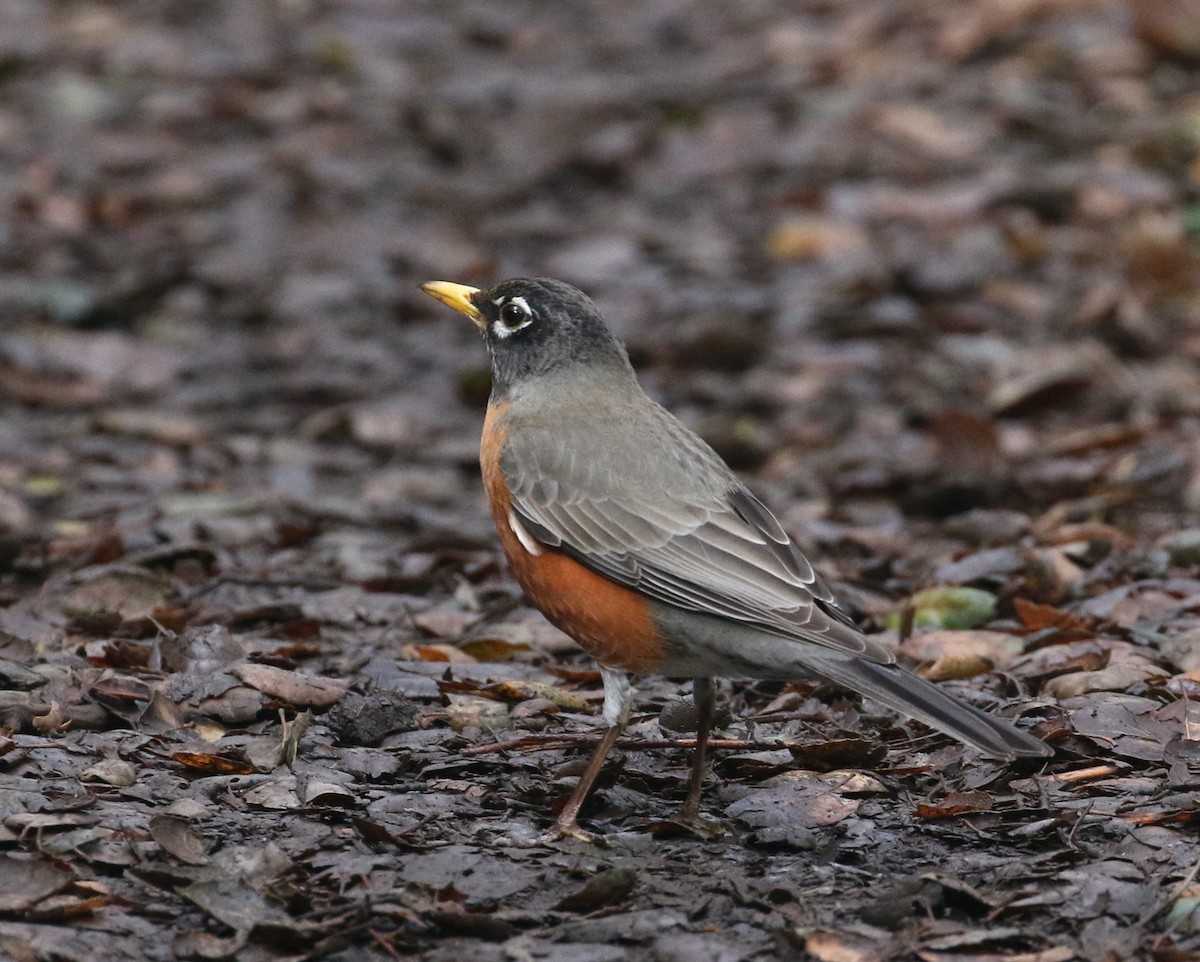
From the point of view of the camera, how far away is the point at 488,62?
15.2m

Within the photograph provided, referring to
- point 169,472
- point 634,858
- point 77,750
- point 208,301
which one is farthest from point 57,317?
point 634,858

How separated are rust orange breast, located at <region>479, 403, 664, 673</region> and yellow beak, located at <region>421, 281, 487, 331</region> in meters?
1.11

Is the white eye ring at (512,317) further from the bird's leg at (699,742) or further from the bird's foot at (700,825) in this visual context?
the bird's foot at (700,825)

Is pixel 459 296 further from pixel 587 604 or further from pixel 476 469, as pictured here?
pixel 476 469

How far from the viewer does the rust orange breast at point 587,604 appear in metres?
5.35

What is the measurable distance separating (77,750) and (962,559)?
381cm

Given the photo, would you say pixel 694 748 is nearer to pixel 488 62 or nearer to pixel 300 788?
pixel 300 788

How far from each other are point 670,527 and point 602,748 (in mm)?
774

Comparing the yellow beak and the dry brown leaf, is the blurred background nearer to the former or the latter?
the yellow beak

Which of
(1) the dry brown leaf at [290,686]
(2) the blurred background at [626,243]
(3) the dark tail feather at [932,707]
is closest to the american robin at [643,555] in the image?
(3) the dark tail feather at [932,707]

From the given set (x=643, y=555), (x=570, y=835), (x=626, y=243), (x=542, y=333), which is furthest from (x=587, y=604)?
(x=626, y=243)

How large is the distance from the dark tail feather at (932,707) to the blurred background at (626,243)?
3.09 metres

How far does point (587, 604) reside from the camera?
5449mm

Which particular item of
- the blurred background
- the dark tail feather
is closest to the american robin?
the dark tail feather
